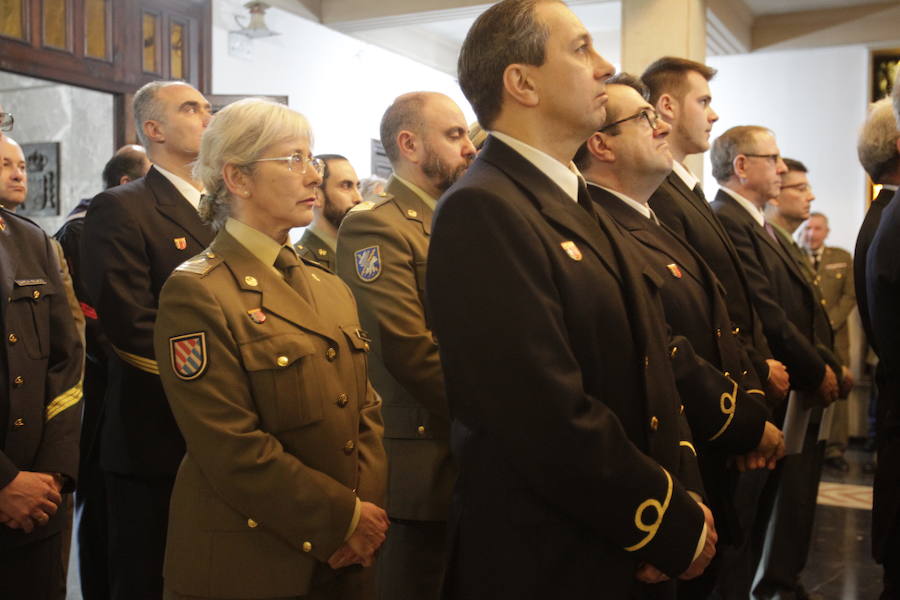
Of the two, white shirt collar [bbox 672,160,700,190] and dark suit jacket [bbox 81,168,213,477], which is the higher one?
white shirt collar [bbox 672,160,700,190]

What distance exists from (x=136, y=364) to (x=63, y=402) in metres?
0.22

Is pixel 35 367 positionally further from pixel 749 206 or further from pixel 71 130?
pixel 71 130

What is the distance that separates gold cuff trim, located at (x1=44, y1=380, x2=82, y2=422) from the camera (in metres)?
2.45

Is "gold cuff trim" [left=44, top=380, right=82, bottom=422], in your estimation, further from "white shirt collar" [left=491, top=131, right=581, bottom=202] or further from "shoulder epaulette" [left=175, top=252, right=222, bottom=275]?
"white shirt collar" [left=491, top=131, right=581, bottom=202]

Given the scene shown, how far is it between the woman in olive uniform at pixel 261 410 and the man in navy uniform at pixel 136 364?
68 centimetres

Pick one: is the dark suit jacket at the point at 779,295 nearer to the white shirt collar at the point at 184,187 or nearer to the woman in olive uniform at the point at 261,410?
the woman in olive uniform at the point at 261,410

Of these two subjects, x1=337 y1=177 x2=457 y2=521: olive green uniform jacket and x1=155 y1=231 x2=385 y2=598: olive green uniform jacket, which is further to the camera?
x1=337 y1=177 x2=457 y2=521: olive green uniform jacket

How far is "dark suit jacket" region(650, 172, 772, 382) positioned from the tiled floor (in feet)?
5.15

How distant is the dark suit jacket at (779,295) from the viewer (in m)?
3.16

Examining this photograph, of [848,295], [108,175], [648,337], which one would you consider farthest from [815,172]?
[648,337]

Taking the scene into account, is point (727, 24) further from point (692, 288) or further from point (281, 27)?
point (692, 288)

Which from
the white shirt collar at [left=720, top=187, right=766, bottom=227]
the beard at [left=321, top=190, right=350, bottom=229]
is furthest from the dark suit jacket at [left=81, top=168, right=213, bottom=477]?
the white shirt collar at [left=720, top=187, right=766, bottom=227]

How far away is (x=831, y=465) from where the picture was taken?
689 cm

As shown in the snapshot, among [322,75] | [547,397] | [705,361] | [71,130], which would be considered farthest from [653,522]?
[322,75]
